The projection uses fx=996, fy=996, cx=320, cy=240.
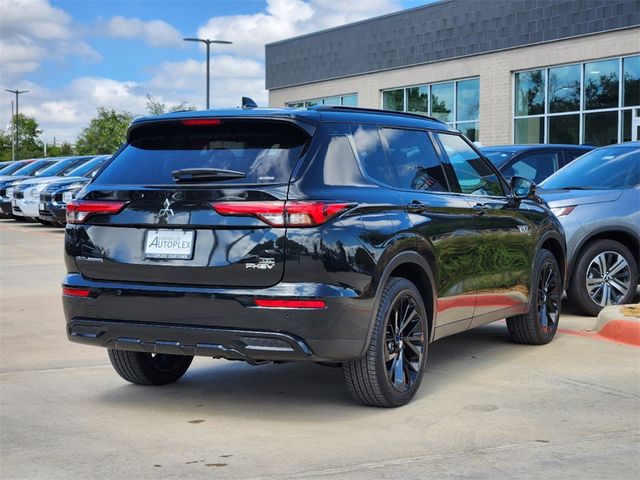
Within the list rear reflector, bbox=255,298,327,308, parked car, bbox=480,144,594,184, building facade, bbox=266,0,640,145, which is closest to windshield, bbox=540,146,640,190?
parked car, bbox=480,144,594,184

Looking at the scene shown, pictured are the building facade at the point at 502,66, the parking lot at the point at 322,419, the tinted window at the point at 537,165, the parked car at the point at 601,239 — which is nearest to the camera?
the parking lot at the point at 322,419

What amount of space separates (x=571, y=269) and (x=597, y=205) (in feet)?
2.31

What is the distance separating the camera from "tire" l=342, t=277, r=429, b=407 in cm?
570

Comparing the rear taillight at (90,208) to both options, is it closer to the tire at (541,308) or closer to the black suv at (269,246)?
the black suv at (269,246)

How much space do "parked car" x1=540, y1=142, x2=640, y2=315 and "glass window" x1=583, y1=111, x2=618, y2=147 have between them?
17.0 metres

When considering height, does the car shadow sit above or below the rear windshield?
below

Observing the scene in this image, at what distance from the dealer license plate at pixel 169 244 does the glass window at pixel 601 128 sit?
2253 centimetres

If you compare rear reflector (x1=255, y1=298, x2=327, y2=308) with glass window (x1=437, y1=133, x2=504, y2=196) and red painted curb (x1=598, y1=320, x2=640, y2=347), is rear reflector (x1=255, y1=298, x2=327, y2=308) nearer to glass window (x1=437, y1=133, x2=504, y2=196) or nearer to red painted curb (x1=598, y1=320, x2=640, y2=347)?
glass window (x1=437, y1=133, x2=504, y2=196)

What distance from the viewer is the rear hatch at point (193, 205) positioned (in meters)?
5.39

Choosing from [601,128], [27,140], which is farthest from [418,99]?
[27,140]

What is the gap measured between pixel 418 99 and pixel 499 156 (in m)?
22.2

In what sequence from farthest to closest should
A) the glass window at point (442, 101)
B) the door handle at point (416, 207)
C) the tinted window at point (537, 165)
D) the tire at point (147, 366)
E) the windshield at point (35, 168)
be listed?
1. the glass window at point (442, 101)
2. the windshield at point (35, 168)
3. the tinted window at point (537, 165)
4. the tire at point (147, 366)
5. the door handle at point (416, 207)

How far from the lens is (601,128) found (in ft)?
88.0

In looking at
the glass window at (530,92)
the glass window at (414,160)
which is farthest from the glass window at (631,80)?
the glass window at (414,160)
